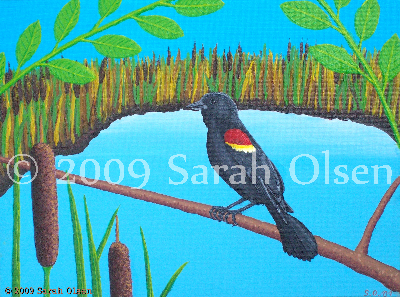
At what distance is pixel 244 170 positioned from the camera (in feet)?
2.59

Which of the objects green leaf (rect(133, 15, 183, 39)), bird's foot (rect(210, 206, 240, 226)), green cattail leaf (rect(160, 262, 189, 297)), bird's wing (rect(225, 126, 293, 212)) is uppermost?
green leaf (rect(133, 15, 183, 39))

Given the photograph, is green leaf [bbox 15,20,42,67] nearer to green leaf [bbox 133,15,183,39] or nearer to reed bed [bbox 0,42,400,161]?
reed bed [bbox 0,42,400,161]

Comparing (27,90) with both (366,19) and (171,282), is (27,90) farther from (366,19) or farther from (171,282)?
(366,19)

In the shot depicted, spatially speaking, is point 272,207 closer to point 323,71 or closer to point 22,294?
point 323,71

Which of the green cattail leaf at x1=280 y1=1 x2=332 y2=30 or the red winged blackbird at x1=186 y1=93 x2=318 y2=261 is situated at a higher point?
the green cattail leaf at x1=280 y1=1 x2=332 y2=30

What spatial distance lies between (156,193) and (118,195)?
4.7 inches

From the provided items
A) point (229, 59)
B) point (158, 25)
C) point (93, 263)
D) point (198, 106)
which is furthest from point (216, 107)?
point (93, 263)

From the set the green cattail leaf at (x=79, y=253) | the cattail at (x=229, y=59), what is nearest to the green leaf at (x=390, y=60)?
the cattail at (x=229, y=59)

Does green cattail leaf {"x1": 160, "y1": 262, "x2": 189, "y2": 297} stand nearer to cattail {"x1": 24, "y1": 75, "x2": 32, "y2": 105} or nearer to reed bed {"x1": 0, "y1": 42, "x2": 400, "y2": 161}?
reed bed {"x1": 0, "y1": 42, "x2": 400, "y2": 161}

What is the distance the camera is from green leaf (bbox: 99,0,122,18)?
0.88 meters

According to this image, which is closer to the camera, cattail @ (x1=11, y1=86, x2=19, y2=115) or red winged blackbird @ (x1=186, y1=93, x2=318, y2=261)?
red winged blackbird @ (x1=186, y1=93, x2=318, y2=261)

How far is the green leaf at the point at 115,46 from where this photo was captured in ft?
2.90

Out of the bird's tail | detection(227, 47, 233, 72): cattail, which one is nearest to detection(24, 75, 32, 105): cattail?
detection(227, 47, 233, 72): cattail

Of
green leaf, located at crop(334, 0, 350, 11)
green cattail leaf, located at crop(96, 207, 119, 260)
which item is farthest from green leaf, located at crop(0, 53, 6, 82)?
green leaf, located at crop(334, 0, 350, 11)
